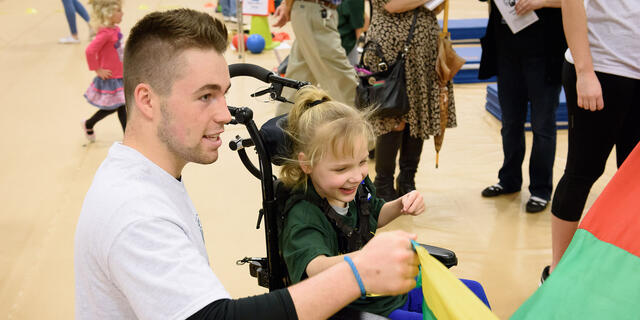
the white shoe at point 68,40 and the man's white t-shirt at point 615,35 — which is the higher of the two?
the man's white t-shirt at point 615,35

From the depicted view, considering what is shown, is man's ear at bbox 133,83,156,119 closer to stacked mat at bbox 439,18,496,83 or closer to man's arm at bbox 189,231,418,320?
man's arm at bbox 189,231,418,320

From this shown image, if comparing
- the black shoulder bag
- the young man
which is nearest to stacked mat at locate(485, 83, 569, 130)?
the black shoulder bag

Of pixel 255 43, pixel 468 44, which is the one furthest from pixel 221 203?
pixel 468 44

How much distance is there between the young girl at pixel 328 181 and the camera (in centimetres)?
166

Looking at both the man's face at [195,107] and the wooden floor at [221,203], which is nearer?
the man's face at [195,107]

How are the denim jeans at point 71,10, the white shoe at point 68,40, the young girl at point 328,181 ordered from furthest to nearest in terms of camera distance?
1. the white shoe at point 68,40
2. the denim jeans at point 71,10
3. the young girl at point 328,181

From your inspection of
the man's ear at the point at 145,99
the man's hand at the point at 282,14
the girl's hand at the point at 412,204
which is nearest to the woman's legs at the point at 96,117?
the man's hand at the point at 282,14

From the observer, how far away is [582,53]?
216cm

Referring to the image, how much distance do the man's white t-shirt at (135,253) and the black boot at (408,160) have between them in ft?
7.47

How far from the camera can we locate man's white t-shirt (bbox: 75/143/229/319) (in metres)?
1.03

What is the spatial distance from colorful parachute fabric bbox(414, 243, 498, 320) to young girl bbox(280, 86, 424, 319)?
1.25 ft

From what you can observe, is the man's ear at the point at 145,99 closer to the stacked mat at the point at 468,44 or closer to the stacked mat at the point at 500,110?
the stacked mat at the point at 500,110

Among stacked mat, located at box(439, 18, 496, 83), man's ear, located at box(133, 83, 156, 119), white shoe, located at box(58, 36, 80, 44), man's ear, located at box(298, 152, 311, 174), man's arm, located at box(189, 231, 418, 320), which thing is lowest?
white shoe, located at box(58, 36, 80, 44)

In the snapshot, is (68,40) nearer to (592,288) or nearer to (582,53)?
(582,53)
